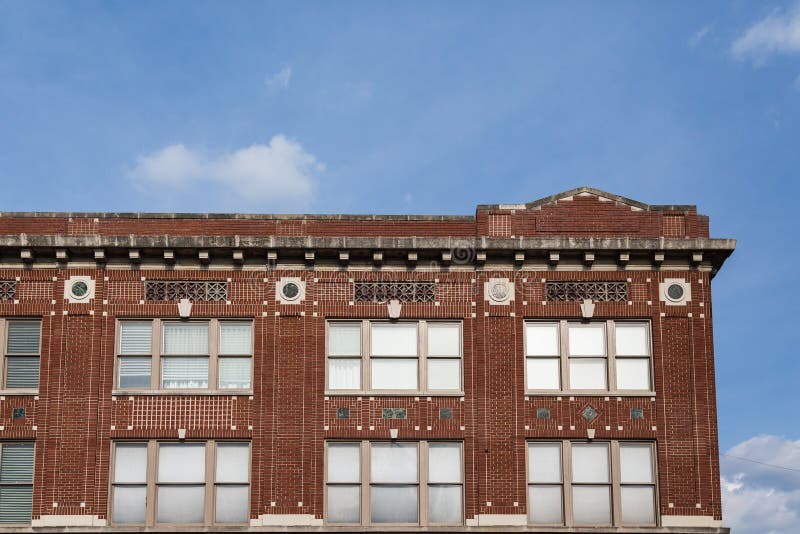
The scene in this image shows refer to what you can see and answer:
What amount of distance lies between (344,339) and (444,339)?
2564 mm

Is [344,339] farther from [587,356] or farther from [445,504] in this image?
[587,356]

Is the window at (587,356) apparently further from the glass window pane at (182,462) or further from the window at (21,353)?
the window at (21,353)

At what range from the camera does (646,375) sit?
112ft

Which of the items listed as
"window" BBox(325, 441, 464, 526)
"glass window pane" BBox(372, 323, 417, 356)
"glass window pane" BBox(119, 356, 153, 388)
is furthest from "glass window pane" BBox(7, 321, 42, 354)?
"glass window pane" BBox(372, 323, 417, 356)

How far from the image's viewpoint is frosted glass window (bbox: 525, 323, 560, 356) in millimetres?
34344

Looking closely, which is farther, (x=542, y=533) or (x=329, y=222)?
(x=329, y=222)

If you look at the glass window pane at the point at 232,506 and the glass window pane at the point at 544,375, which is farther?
the glass window pane at the point at 544,375

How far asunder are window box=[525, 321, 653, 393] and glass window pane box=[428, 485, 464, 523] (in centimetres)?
325

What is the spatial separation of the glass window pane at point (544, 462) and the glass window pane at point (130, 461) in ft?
31.6

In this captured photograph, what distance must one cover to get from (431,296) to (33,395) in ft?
33.8

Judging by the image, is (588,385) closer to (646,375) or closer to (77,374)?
(646,375)

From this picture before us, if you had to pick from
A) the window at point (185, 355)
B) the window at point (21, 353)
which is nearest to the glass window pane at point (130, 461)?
the window at point (185, 355)

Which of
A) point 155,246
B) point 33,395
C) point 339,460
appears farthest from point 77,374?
point 339,460

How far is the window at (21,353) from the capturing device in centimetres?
3372
